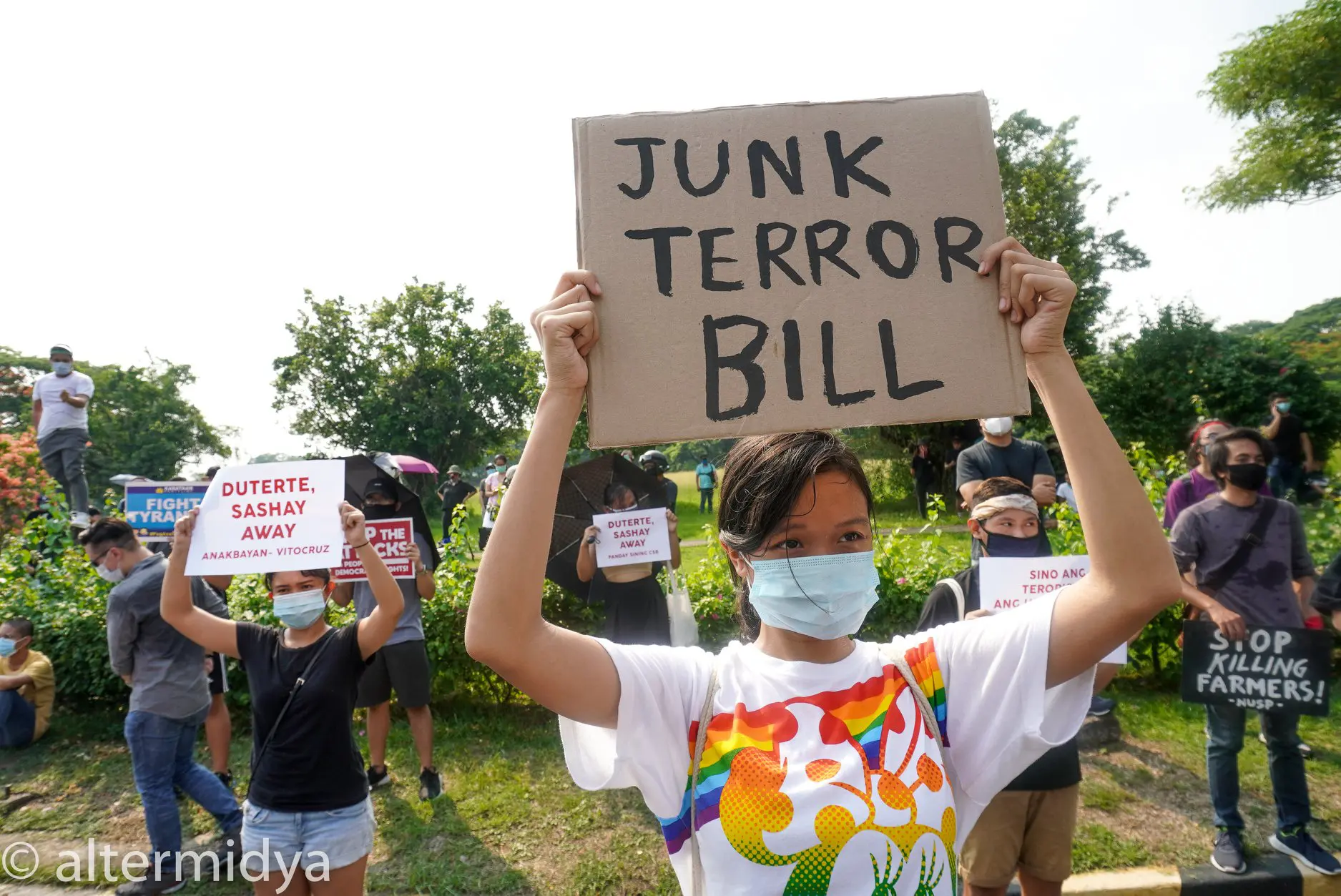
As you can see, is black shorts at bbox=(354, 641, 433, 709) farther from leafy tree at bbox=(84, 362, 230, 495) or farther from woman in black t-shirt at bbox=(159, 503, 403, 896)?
leafy tree at bbox=(84, 362, 230, 495)

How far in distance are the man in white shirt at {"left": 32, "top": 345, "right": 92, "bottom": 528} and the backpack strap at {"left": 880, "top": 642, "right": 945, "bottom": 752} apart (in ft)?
35.6

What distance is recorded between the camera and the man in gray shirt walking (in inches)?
163

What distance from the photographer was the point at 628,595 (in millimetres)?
5043

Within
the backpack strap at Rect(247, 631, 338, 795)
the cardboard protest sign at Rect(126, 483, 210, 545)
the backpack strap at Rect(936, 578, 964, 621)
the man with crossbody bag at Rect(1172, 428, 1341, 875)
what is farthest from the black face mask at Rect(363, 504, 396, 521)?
the man with crossbody bag at Rect(1172, 428, 1341, 875)

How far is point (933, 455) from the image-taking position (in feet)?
70.1

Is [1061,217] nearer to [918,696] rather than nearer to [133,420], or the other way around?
[918,696]

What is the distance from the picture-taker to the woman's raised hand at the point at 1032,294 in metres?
1.45

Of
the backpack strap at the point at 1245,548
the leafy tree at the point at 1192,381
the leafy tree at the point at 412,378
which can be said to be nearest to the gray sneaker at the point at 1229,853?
the backpack strap at the point at 1245,548

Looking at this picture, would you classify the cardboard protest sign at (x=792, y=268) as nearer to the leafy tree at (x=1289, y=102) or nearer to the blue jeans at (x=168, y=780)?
the blue jeans at (x=168, y=780)

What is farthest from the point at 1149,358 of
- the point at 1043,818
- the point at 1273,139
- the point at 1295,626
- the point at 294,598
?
the point at 294,598

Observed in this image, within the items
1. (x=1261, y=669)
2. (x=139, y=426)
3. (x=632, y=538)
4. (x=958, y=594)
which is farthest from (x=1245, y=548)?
(x=139, y=426)

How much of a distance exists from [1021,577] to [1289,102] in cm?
2332

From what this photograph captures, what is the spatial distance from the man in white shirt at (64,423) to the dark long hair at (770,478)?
416 inches

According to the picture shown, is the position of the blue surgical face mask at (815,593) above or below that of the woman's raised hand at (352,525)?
below
